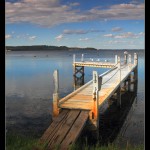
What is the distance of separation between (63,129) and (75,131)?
0.38 m

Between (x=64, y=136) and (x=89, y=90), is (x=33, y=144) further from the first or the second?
(x=89, y=90)

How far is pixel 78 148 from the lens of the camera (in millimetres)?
8242

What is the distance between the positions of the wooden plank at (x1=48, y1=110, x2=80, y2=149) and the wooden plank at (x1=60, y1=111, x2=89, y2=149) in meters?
0.11

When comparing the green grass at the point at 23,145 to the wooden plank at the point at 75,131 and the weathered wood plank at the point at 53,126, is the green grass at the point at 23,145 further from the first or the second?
the wooden plank at the point at 75,131

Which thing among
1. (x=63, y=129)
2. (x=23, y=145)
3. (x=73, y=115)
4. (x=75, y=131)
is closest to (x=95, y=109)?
(x=73, y=115)

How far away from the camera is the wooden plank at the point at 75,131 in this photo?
8345 millimetres

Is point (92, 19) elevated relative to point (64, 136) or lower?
elevated

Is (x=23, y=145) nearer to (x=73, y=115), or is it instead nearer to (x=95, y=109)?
(x=73, y=115)

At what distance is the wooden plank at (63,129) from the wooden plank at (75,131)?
0.37 ft

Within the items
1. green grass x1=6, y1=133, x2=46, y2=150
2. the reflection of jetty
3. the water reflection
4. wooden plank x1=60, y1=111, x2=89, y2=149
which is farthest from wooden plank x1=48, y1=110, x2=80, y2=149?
the water reflection

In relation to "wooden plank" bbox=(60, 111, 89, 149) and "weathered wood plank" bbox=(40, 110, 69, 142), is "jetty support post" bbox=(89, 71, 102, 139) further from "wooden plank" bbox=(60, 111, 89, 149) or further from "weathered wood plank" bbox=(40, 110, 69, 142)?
"weathered wood plank" bbox=(40, 110, 69, 142)

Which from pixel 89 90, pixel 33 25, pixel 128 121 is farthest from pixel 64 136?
pixel 33 25
